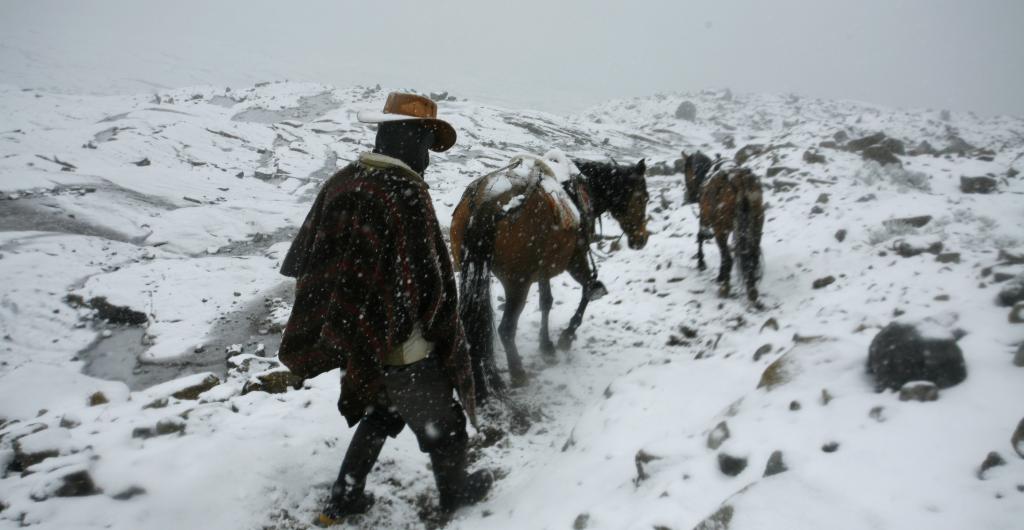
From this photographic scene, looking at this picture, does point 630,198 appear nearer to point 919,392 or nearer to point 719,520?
point 919,392

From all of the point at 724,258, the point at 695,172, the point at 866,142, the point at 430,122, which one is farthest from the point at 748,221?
the point at 866,142

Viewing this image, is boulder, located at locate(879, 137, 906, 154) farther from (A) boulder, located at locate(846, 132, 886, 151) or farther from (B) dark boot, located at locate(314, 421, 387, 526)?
(B) dark boot, located at locate(314, 421, 387, 526)

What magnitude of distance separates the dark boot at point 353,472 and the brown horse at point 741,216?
14.4ft

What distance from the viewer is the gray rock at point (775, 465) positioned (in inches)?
69.6

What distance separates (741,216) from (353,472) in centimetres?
468

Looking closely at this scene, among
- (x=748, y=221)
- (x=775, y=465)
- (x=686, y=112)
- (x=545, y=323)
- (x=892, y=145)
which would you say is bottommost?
(x=545, y=323)

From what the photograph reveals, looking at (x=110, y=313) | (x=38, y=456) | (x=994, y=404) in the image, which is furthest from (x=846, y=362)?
(x=110, y=313)

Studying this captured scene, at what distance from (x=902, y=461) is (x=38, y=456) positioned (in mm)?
3764

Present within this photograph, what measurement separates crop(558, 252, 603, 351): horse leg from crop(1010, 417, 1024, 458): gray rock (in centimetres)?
313

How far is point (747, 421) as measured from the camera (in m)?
2.18

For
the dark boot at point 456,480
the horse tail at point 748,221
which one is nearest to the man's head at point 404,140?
the dark boot at point 456,480

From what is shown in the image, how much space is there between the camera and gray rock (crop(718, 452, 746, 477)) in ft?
6.26

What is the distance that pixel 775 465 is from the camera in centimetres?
179

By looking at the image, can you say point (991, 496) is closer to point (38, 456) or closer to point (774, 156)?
point (38, 456)
